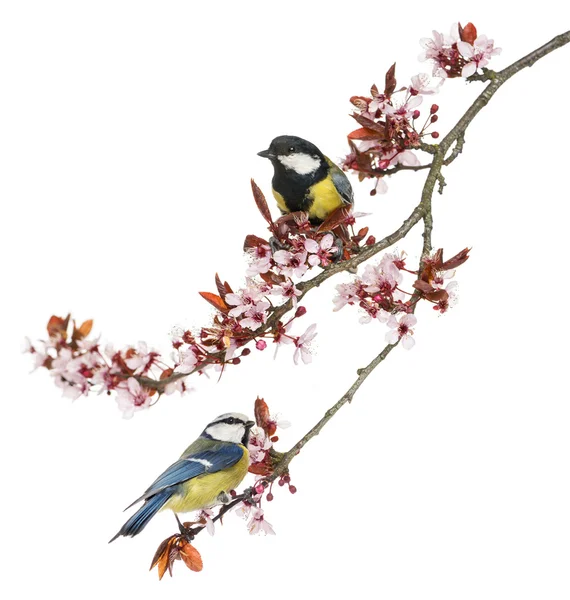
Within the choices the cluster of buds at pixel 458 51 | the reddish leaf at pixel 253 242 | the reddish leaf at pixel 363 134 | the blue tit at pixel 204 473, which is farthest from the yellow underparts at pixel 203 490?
the cluster of buds at pixel 458 51

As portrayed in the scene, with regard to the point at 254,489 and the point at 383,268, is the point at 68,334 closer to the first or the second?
the point at 254,489

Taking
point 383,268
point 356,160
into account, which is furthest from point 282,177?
point 383,268

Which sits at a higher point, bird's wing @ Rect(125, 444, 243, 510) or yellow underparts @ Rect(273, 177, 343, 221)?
yellow underparts @ Rect(273, 177, 343, 221)

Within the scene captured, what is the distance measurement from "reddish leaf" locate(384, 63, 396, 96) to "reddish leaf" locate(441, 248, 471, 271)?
503mm

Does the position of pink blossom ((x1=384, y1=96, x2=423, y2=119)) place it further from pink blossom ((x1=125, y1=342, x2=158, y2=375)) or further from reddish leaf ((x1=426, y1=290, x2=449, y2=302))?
pink blossom ((x1=125, y1=342, x2=158, y2=375))

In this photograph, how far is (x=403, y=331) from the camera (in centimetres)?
212

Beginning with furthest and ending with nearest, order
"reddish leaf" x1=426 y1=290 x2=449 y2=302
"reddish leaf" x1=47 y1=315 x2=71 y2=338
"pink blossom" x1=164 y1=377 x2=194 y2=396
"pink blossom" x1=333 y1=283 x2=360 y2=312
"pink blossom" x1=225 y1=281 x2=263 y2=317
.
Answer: "pink blossom" x1=333 y1=283 x2=360 y2=312
"reddish leaf" x1=426 y1=290 x2=449 y2=302
"pink blossom" x1=225 y1=281 x2=263 y2=317
"pink blossom" x1=164 y1=377 x2=194 y2=396
"reddish leaf" x1=47 y1=315 x2=71 y2=338

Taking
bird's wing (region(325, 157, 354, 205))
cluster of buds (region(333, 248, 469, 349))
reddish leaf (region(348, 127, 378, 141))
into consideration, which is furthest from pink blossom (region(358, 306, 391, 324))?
reddish leaf (region(348, 127, 378, 141))

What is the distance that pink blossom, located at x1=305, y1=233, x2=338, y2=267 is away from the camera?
80.8 inches

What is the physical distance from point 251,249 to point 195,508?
79 centimetres

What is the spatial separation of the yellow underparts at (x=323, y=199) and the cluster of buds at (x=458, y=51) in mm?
463

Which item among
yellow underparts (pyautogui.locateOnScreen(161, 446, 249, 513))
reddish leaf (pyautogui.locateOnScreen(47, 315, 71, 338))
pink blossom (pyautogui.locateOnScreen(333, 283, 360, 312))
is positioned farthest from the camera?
yellow underparts (pyautogui.locateOnScreen(161, 446, 249, 513))

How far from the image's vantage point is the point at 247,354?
199 cm

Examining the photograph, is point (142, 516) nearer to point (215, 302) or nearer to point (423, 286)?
point (215, 302)
